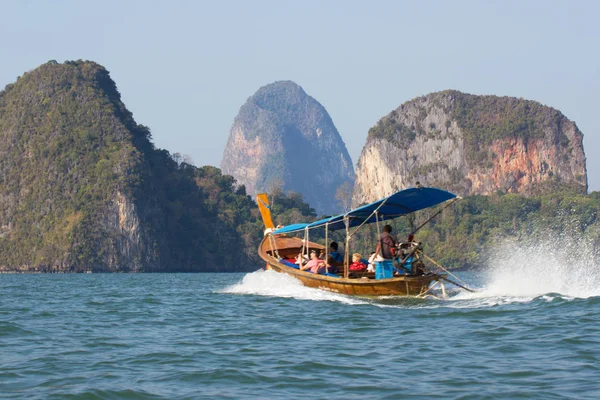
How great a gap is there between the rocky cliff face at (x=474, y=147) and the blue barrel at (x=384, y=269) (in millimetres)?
136749

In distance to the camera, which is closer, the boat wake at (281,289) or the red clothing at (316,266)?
the boat wake at (281,289)

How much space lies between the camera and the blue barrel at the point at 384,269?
24.1 meters

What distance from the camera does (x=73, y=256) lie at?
113375mm

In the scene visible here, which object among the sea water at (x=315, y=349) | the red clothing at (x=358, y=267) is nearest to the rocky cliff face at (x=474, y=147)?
the red clothing at (x=358, y=267)

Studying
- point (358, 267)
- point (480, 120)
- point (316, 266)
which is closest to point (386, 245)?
point (358, 267)

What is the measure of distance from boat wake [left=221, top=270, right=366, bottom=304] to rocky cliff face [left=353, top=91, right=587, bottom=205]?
432 feet

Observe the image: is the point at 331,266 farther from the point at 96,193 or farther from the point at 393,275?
the point at 96,193

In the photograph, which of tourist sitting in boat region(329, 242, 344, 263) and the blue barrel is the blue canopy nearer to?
tourist sitting in boat region(329, 242, 344, 263)

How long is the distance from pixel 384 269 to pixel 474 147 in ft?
491

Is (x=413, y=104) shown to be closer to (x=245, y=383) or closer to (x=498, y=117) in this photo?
(x=498, y=117)

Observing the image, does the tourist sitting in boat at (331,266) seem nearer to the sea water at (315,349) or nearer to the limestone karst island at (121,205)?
the sea water at (315,349)

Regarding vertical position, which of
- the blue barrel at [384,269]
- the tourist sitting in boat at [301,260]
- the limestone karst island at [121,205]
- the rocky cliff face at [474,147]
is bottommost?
the blue barrel at [384,269]

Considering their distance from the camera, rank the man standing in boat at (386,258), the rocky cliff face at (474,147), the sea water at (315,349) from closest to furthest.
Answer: the sea water at (315,349)
the man standing in boat at (386,258)
the rocky cliff face at (474,147)

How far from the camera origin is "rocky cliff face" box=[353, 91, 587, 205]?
16500cm
